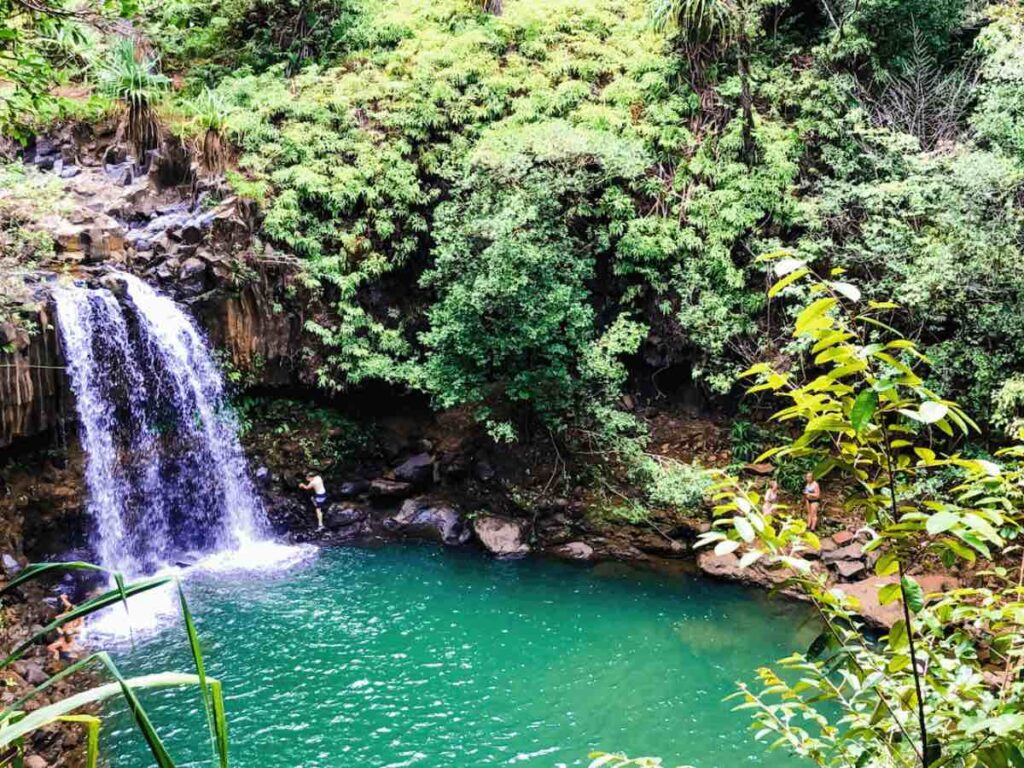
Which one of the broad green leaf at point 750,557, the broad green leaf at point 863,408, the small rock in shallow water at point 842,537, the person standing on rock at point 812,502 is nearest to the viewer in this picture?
Answer: the broad green leaf at point 863,408

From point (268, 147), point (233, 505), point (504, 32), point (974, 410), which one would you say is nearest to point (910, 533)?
point (974, 410)

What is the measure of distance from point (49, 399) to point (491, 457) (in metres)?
7.10

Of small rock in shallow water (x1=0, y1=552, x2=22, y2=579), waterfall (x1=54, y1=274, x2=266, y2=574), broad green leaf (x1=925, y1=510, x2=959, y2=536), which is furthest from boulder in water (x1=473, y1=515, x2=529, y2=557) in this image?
broad green leaf (x1=925, y1=510, x2=959, y2=536)

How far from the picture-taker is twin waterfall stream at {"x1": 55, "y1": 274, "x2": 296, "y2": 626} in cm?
1070

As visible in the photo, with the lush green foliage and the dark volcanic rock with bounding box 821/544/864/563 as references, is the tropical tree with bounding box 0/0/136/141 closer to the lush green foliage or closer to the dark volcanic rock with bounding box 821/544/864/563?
the lush green foliage

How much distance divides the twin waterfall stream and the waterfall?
2cm

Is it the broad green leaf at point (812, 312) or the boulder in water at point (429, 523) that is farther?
the boulder in water at point (429, 523)

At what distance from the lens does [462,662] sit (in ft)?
29.2

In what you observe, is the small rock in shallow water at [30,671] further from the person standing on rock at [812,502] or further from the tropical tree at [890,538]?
the person standing on rock at [812,502]

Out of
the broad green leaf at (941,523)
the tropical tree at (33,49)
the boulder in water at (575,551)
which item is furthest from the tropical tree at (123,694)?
the boulder in water at (575,551)

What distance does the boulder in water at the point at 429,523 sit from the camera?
12.4 m

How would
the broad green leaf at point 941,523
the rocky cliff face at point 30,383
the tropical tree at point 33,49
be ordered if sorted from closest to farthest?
the broad green leaf at point 941,523 → the tropical tree at point 33,49 → the rocky cliff face at point 30,383

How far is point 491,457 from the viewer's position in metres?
13.1

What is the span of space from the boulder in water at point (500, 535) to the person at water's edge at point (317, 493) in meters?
2.83
